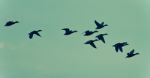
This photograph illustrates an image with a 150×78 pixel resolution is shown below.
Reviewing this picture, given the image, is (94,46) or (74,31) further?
(94,46)

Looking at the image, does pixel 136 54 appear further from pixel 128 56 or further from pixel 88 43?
A: pixel 88 43

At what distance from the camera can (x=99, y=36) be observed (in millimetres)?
136125

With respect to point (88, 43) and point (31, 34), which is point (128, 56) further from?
point (31, 34)

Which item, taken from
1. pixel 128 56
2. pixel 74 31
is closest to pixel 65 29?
pixel 74 31

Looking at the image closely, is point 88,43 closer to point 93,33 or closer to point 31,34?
point 93,33

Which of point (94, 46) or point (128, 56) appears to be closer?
point (128, 56)

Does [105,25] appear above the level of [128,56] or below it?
above

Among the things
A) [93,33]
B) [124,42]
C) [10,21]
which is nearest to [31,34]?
[10,21]

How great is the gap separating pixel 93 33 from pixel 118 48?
8.16m

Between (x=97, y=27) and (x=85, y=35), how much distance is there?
4222 mm

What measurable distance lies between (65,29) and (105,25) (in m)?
11.4

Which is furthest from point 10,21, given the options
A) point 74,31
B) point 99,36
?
point 99,36

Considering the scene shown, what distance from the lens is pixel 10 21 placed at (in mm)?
125625

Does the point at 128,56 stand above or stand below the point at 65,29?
below
